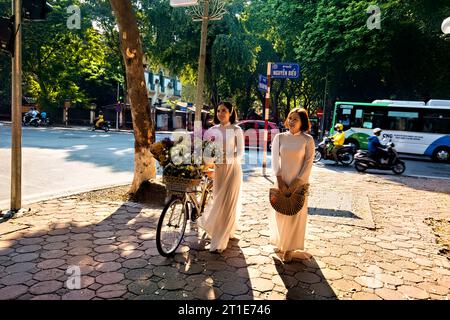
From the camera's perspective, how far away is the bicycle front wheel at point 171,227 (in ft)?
12.0

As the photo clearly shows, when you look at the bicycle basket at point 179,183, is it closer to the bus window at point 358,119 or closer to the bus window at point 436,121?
the bus window at point 358,119

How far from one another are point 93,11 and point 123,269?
30.1m

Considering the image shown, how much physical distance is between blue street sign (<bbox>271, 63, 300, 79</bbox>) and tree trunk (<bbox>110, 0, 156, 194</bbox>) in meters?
4.02

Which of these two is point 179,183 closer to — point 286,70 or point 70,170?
point 286,70

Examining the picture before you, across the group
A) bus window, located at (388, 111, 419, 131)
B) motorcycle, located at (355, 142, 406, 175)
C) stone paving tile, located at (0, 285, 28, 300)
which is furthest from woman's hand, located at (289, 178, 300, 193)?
bus window, located at (388, 111, 419, 131)

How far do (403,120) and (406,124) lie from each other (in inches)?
9.9

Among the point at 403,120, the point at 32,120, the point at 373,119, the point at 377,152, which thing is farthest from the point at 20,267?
the point at 32,120

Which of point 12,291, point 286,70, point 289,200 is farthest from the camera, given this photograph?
point 286,70

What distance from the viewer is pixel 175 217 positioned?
387cm

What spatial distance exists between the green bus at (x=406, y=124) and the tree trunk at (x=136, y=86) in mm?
13222

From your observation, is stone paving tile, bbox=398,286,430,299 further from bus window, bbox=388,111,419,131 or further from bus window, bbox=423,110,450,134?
bus window, bbox=423,110,450,134

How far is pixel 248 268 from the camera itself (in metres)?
3.61

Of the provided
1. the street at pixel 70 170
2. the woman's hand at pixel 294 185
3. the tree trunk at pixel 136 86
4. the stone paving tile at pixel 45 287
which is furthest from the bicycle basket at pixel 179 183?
the street at pixel 70 170
